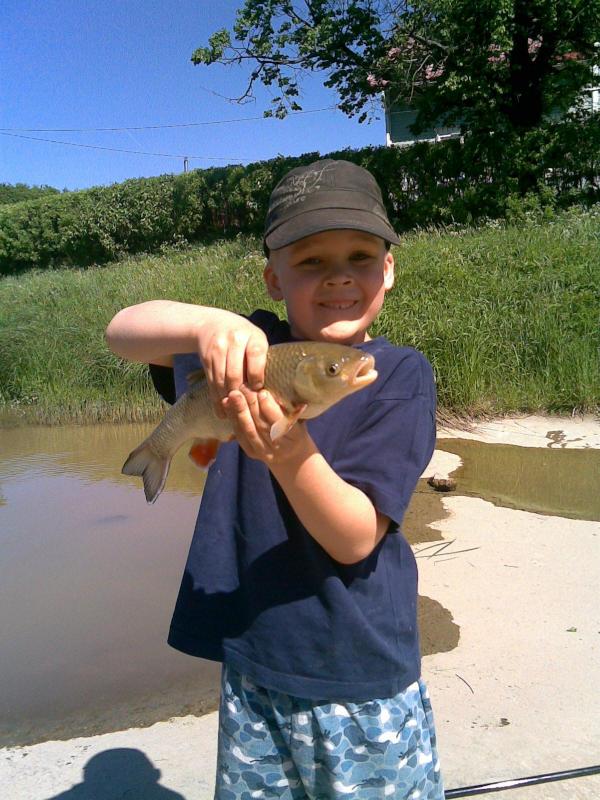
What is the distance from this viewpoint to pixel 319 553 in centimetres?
154

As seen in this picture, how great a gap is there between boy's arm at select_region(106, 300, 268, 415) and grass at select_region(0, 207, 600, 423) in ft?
18.6

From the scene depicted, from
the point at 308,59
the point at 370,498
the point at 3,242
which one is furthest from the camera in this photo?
the point at 3,242

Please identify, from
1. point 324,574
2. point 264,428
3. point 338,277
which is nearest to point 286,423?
point 264,428

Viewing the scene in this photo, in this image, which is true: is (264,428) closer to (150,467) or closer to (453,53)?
(150,467)

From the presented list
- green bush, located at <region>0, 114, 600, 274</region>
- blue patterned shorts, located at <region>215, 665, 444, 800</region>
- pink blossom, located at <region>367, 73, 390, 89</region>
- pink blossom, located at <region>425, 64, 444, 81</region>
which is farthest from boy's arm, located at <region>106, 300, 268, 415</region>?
pink blossom, located at <region>367, 73, 390, 89</region>

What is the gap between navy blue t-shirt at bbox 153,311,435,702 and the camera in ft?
4.93

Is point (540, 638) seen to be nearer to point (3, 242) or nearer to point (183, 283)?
point (183, 283)

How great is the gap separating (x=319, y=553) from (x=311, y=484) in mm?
250

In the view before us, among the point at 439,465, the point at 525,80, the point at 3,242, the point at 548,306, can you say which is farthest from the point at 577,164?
the point at 3,242

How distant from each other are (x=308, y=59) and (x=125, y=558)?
651 inches

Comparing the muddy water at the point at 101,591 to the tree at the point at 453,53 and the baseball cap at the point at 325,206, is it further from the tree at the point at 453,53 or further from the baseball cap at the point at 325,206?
the tree at the point at 453,53

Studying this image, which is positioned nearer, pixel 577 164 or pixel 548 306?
pixel 548 306

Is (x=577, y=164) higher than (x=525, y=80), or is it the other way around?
(x=525, y=80)

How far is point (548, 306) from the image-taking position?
25.4ft
